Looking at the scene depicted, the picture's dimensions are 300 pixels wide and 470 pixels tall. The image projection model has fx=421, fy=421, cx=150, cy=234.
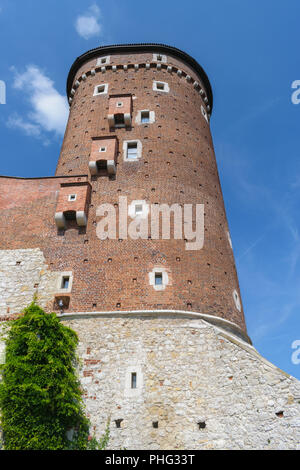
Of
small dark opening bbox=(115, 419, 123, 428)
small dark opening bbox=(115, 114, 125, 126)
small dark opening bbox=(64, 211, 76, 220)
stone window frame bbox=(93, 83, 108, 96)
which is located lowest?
small dark opening bbox=(115, 419, 123, 428)

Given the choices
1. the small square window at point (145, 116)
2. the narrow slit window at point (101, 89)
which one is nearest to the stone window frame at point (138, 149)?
the small square window at point (145, 116)

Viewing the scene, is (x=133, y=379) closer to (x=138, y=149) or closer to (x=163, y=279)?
(x=163, y=279)

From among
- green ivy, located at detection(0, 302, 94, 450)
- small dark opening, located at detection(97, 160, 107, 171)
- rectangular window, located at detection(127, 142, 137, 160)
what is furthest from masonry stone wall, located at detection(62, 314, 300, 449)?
rectangular window, located at detection(127, 142, 137, 160)

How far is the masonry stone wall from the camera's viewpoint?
11820 mm

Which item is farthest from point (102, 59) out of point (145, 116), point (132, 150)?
point (132, 150)

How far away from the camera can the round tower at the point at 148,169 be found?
15.6m

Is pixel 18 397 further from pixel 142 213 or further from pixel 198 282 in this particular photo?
pixel 142 213

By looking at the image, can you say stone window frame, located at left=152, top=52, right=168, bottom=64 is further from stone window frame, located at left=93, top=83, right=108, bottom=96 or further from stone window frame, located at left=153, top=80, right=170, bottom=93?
stone window frame, located at left=93, top=83, right=108, bottom=96

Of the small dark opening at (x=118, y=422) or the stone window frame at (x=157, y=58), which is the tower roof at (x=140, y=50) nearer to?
the stone window frame at (x=157, y=58)

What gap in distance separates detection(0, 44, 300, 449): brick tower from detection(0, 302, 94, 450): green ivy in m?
0.73

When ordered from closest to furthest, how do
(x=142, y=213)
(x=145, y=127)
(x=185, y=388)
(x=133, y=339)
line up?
(x=185, y=388) → (x=133, y=339) → (x=142, y=213) → (x=145, y=127)

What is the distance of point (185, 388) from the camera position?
12875mm

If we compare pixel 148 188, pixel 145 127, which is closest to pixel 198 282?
pixel 148 188

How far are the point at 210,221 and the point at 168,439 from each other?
9.24 meters
